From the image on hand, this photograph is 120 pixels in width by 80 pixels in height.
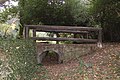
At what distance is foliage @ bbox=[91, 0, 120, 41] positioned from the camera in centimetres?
1431

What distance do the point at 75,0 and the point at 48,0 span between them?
1.64 meters

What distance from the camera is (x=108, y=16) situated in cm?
1466

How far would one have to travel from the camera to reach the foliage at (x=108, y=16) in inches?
563

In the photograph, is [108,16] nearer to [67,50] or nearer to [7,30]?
[67,50]

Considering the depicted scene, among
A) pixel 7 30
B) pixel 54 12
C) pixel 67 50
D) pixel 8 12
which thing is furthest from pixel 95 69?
pixel 8 12

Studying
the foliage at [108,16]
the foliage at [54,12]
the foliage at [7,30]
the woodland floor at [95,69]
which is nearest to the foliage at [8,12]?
the foliage at [7,30]

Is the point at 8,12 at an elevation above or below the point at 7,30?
above

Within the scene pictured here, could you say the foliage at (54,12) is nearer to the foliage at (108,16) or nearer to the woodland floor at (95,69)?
the foliage at (108,16)

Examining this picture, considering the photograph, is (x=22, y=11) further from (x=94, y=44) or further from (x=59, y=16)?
(x=94, y=44)

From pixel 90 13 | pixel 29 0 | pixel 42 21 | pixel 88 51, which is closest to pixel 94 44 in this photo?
pixel 88 51

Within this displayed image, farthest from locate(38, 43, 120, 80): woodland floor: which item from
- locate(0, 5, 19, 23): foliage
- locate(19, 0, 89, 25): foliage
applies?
locate(0, 5, 19, 23): foliage

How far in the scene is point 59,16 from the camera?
15016 millimetres

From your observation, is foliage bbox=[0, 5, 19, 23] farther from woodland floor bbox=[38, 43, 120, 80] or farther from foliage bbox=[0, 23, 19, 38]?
woodland floor bbox=[38, 43, 120, 80]

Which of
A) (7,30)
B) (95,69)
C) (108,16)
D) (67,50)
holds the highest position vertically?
(108,16)
